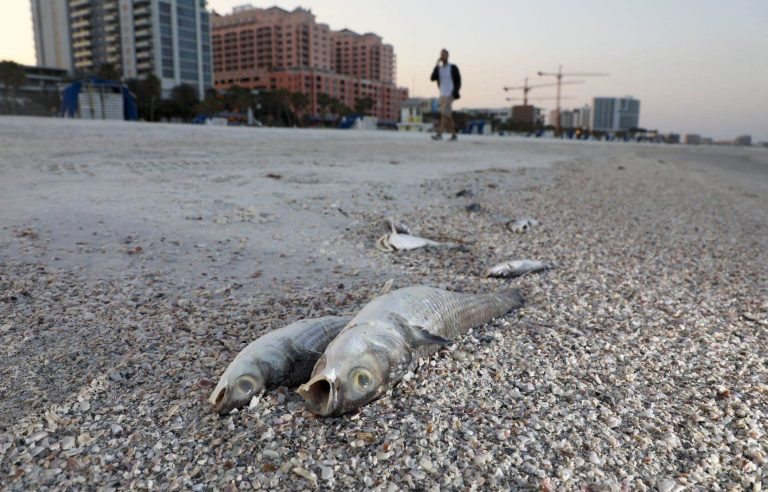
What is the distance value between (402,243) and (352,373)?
3.10m

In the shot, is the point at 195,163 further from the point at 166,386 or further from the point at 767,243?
the point at 767,243

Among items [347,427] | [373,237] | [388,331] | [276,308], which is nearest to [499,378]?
[388,331]

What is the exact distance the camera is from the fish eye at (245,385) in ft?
7.72

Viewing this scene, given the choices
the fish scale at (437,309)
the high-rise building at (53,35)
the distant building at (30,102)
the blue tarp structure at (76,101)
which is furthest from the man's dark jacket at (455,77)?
the high-rise building at (53,35)

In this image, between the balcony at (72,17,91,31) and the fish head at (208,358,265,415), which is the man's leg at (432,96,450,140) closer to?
the fish head at (208,358,265,415)

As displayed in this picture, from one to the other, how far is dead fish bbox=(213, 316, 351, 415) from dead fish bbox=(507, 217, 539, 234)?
160 inches

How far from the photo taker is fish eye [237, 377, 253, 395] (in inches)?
92.6

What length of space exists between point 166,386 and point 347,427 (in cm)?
97

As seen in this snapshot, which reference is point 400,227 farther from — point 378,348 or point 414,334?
point 378,348

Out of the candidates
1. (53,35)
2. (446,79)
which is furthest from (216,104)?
(53,35)

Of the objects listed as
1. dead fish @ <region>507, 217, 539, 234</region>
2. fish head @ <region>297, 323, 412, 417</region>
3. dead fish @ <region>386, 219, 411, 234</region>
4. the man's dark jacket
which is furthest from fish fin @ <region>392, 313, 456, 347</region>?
the man's dark jacket

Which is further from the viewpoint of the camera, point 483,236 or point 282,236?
point 483,236

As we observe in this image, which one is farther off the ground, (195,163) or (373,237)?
(195,163)

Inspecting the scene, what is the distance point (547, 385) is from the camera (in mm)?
2688
